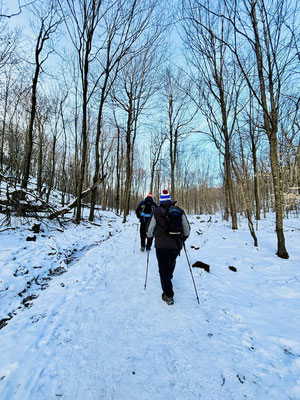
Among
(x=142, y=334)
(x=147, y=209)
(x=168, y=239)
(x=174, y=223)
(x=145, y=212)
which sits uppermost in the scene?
(x=147, y=209)

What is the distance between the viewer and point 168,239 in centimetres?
322

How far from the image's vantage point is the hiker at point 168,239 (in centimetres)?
317

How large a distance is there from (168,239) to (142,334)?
152 cm

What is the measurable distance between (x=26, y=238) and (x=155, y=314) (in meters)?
5.60

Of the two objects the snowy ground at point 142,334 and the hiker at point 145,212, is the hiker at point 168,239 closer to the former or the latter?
the snowy ground at point 142,334

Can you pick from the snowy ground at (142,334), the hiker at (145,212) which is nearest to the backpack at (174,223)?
the snowy ground at (142,334)

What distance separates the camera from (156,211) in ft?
11.2

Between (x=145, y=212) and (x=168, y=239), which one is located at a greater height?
(x=145, y=212)

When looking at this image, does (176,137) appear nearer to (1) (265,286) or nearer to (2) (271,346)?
(1) (265,286)

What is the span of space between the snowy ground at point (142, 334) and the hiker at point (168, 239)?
43 centimetres

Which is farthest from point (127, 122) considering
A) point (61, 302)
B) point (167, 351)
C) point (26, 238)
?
point (167, 351)

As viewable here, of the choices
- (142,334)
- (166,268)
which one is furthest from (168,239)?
(142,334)

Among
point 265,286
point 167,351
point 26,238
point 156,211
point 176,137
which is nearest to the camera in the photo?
point 167,351

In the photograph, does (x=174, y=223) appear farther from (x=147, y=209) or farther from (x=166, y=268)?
(x=147, y=209)
